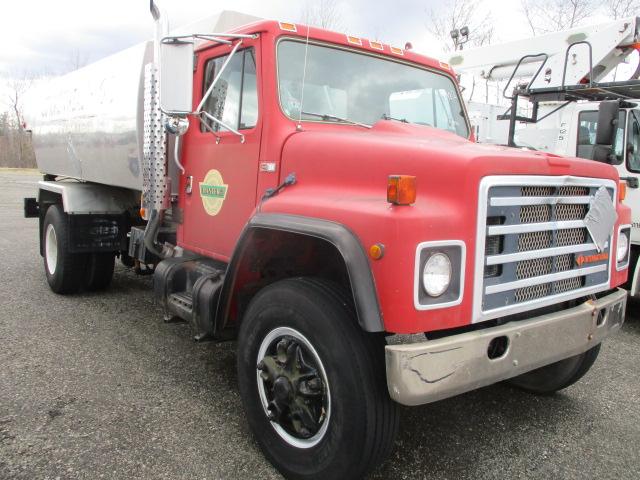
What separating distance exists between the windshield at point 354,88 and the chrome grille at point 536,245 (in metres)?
1.29

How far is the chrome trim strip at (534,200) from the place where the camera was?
233 centimetres

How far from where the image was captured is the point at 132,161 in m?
4.58

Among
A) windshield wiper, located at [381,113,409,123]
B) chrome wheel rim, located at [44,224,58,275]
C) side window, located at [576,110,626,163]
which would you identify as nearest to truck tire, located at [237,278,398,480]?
windshield wiper, located at [381,113,409,123]

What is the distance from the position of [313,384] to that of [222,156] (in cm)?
176

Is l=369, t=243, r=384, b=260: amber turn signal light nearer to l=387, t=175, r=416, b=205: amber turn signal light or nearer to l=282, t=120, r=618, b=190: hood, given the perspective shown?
l=387, t=175, r=416, b=205: amber turn signal light

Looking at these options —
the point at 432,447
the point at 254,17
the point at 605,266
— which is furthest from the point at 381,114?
the point at 432,447

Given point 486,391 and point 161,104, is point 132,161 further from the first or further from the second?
point 486,391

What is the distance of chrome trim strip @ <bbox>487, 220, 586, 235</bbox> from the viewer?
2.34m

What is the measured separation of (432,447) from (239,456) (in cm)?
110

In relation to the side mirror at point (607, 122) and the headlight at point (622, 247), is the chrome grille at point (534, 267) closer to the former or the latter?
the headlight at point (622, 247)

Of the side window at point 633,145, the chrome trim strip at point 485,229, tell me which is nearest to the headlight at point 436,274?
the chrome trim strip at point 485,229

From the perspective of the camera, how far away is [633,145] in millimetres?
5801

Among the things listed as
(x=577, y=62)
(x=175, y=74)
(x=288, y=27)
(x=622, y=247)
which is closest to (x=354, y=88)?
(x=288, y=27)

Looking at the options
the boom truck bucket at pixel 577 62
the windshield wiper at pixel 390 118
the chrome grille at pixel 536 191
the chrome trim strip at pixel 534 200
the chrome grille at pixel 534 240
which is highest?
the boom truck bucket at pixel 577 62
